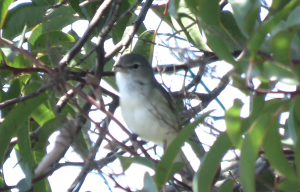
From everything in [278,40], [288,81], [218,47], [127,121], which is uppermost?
[127,121]

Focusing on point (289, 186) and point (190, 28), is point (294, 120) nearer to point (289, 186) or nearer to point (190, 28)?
point (289, 186)

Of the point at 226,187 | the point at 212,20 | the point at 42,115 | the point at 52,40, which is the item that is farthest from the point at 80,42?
the point at 226,187

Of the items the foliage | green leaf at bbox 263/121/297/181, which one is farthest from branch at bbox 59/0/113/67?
green leaf at bbox 263/121/297/181

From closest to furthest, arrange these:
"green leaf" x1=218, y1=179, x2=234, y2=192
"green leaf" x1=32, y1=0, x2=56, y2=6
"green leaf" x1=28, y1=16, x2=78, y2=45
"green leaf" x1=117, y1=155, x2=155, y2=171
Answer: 1. "green leaf" x1=117, y1=155, x2=155, y2=171
2. "green leaf" x1=218, y1=179, x2=234, y2=192
3. "green leaf" x1=28, y1=16, x2=78, y2=45
4. "green leaf" x1=32, y1=0, x2=56, y2=6

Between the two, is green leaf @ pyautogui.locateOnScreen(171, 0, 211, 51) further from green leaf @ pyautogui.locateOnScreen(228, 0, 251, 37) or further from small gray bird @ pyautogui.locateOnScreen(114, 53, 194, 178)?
green leaf @ pyautogui.locateOnScreen(228, 0, 251, 37)

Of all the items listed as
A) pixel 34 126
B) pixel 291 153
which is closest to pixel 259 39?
pixel 291 153

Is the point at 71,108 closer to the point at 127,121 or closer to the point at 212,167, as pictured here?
the point at 127,121

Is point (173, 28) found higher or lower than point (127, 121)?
higher
